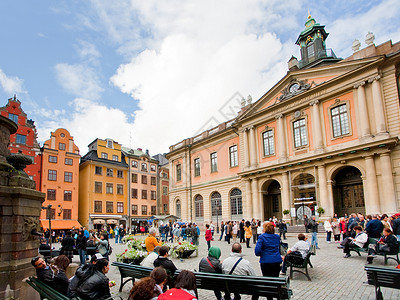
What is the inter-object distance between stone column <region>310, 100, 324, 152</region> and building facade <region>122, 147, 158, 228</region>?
32991 mm

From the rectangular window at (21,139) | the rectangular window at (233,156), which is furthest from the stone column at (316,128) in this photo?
the rectangular window at (21,139)

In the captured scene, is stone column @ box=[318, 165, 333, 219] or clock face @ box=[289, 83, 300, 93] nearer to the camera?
stone column @ box=[318, 165, 333, 219]

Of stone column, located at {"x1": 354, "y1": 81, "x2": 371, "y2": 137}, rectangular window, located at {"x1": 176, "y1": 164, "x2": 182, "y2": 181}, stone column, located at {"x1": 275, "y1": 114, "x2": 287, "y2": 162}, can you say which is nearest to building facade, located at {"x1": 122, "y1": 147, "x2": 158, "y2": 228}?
rectangular window, located at {"x1": 176, "y1": 164, "x2": 182, "y2": 181}

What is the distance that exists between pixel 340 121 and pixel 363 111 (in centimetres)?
224

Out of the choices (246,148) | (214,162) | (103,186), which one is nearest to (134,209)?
(103,186)

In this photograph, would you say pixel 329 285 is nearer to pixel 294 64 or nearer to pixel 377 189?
pixel 377 189

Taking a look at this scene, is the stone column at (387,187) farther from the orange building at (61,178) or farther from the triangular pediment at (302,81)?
the orange building at (61,178)

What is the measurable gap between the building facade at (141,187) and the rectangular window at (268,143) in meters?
27.4

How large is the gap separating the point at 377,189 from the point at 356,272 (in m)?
14.0

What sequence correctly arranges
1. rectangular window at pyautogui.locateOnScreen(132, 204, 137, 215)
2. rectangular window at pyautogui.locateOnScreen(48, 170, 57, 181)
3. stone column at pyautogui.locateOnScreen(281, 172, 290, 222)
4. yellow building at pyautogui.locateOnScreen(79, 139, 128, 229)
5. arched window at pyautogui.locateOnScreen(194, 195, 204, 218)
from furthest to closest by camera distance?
rectangular window at pyautogui.locateOnScreen(132, 204, 137, 215) → yellow building at pyautogui.locateOnScreen(79, 139, 128, 229) → rectangular window at pyautogui.locateOnScreen(48, 170, 57, 181) → arched window at pyautogui.locateOnScreen(194, 195, 204, 218) → stone column at pyautogui.locateOnScreen(281, 172, 290, 222)

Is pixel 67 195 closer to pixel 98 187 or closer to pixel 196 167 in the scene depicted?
pixel 98 187

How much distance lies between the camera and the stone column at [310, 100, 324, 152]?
81.0 feet

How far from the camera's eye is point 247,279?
5137 millimetres

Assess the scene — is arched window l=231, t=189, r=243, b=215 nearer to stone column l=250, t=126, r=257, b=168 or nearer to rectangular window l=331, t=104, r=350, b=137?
stone column l=250, t=126, r=257, b=168
